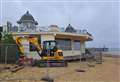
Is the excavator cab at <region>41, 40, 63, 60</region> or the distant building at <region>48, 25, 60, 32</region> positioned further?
the distant building at <region>48, 25, 60, 32</region>

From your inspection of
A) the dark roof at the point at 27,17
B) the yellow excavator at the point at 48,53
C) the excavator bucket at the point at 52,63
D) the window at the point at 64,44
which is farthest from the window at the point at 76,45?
the excavator bucket at the point at 52,63

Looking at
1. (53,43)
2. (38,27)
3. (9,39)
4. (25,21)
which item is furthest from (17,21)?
(53,43)

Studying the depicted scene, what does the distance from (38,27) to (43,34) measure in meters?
1.19

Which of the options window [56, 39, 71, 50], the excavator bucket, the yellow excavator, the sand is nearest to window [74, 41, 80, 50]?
window [56, 39, 71, 50]

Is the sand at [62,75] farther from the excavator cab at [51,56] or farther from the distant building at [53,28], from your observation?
the distant building at [53,28]

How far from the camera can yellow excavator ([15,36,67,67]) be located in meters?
25.7

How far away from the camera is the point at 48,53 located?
2691cm

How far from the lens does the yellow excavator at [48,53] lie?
84.4 feet

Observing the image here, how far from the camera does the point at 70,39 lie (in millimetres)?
37188

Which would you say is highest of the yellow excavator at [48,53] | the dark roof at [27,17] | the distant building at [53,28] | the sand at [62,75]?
the dark roof at [27,17]

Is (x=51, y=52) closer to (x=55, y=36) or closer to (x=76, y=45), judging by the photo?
(x=55, y=36)

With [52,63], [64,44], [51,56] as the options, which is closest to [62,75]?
[52,63]

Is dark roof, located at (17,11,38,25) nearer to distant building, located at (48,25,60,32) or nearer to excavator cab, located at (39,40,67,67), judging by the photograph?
distant building, located at (48,25,60,32)

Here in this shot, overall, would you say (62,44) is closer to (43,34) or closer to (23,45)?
(43,34)
